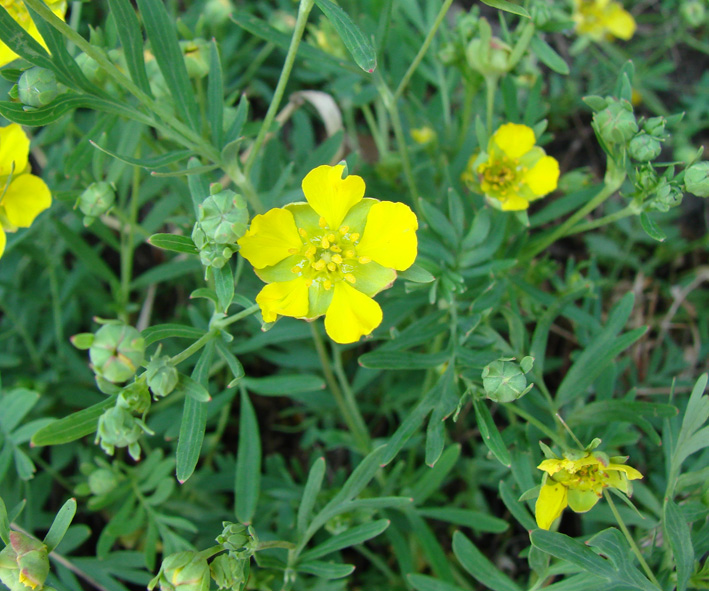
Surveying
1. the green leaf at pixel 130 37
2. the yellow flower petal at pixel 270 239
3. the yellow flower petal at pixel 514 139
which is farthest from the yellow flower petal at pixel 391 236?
the green leaf at pixel 130 37

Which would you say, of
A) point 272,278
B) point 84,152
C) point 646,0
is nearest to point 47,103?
point 84,152

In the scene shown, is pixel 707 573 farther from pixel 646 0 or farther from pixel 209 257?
pixel 646 0

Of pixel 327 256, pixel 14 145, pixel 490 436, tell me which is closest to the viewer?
pixel 490 436

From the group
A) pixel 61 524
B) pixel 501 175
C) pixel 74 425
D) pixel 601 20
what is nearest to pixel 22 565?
pixel 61 524

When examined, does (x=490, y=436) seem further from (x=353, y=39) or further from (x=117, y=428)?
(x=353, y=39)

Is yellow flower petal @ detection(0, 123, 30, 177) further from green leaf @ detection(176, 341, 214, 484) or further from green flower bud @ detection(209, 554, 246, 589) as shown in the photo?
green flower bud @ detection(209, 554, 246, 589)

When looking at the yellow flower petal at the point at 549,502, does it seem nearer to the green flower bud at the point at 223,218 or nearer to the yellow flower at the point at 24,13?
the green flower bud at the point at 223,218
